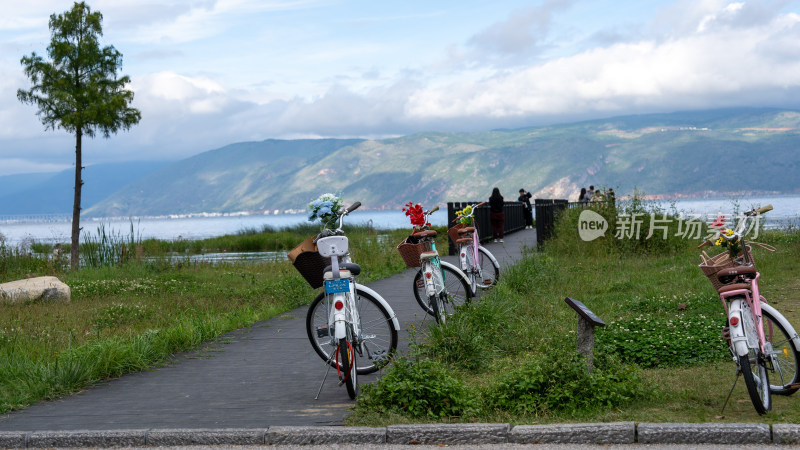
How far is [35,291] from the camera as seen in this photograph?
45.9 feet

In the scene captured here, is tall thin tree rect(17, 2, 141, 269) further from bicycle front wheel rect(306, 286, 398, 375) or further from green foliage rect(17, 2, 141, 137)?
bicycle front wheel rect(306, 286, 398, 375)

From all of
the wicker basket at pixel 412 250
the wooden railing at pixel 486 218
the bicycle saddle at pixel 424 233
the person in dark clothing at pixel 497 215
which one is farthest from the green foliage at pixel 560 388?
the person in dark clothing at pixel 497 215

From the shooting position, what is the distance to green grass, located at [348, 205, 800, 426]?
5.60m

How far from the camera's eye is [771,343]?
18.4ft

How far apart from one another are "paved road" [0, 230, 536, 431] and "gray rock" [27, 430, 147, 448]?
0.64 feet

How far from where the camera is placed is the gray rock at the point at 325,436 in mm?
5227

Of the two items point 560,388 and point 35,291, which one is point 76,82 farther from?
point 560,388

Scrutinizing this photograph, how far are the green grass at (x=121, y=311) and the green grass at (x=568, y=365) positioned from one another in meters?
2.64

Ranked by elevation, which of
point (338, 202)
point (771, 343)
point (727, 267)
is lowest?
point (771, 343)

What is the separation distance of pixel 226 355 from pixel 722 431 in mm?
5013

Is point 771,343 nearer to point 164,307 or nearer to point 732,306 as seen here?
point 732,306

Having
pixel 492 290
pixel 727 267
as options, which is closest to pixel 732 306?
pixel 727 267

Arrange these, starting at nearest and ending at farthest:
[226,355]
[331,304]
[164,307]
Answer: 1. [331,304]
2. [226,355]
3. [164,307]

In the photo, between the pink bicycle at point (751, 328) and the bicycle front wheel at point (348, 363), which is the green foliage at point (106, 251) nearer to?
the bicycle front wheel at point (348, 363)
